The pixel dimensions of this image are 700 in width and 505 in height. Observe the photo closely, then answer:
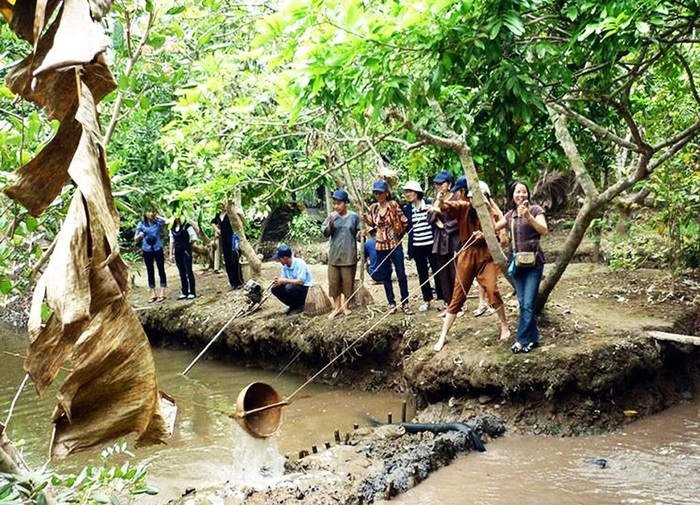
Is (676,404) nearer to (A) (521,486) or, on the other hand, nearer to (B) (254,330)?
(A) (521,486)

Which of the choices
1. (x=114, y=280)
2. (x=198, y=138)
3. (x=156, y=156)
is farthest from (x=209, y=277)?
(x=114, y=280)

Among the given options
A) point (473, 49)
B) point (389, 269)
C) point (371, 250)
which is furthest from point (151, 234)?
point (473, 49)

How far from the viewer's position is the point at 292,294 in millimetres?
8789

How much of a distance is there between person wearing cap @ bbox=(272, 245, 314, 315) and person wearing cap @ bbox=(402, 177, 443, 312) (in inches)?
61.9

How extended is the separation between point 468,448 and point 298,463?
4.74 ft

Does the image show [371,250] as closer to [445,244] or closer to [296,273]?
[296,273]

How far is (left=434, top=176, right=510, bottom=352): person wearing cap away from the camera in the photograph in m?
6.49

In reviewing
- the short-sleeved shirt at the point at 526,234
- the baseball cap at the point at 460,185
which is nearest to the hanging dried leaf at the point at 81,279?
the short-sleeved shirt at the point at 526,234

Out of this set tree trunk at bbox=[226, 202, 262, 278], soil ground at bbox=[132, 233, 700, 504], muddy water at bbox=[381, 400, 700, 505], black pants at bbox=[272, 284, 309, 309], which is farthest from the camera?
tree trunk at bbox=[226, 202, 262, 278]

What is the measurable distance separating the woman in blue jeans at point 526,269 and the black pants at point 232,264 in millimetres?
6063

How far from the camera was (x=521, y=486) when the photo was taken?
4750 mm

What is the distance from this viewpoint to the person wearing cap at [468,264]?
649 centimetres

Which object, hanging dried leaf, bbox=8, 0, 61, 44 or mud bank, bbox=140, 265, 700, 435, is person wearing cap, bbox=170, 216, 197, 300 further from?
hanging dried leaf, bbox=8, 0, 61, 44

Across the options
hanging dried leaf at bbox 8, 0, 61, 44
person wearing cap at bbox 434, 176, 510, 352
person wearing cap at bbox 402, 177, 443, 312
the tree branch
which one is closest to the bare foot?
person wearing cap at bbox 434, 176, 510, 352
